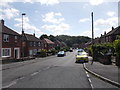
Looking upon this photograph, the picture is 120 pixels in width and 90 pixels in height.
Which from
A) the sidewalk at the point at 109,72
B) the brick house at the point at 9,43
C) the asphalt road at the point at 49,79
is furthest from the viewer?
the brick house at the point at 9,43

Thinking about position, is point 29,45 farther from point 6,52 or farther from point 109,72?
point 109,72

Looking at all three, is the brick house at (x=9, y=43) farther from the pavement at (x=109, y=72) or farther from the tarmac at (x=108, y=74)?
the tarmac at (x=108, y=74)

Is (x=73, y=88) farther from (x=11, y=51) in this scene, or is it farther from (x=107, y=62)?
(x=11, y=51)

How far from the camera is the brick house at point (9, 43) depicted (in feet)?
99.5

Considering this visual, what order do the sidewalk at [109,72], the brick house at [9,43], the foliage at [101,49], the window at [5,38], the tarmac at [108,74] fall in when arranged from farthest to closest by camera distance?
the window at [5,38]
the brick house at [9,43]
the foliage at [101,49]
the sidewalk at [109,72]
the tarmac at [108,74]

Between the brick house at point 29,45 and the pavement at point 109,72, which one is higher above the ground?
the brick house at point 29,45

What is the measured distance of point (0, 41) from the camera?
2919cm

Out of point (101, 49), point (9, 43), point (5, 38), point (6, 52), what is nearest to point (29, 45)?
point (9, 43)


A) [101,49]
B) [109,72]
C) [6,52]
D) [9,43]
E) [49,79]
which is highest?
[9,43]

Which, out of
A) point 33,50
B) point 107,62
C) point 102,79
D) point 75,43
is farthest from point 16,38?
point 75,43

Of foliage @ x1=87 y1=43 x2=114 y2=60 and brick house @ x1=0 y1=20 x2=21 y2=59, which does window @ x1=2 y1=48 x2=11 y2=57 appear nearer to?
brick house @ x1=0 y1=20 x2=21 y2=59

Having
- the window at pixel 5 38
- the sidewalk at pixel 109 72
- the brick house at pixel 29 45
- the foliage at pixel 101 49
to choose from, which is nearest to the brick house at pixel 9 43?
the window at pixel 5 38

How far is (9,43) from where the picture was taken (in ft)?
106

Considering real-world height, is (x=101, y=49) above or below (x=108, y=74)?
above
